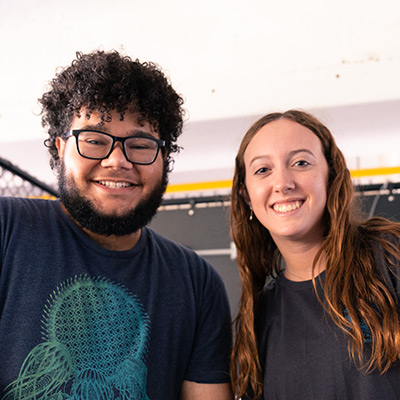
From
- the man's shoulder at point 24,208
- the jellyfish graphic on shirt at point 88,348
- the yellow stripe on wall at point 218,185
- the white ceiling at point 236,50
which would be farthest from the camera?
the yellow stripe on wall at point 218,185

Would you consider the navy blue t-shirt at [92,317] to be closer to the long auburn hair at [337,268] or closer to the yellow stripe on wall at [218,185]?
the long auburn hair at [337,268]

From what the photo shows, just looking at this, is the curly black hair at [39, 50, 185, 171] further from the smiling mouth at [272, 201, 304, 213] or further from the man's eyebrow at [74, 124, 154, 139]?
the smiling mouth at [272, 201, 304, 213]

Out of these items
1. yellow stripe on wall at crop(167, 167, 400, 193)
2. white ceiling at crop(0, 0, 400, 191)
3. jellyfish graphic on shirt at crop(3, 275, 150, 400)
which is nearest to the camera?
jellyfish graphic on shirt at crop(3, 275, 150, 400)

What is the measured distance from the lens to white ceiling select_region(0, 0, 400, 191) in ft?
9.42

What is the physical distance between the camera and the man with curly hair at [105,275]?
1441 millimetres

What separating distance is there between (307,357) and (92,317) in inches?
29.5

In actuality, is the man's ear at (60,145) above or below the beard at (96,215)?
above

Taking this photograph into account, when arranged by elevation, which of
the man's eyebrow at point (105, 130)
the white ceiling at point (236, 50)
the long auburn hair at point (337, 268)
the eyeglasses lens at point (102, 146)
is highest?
the white ceiling at point (236, 50)

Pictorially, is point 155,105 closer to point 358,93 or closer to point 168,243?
point 168,243

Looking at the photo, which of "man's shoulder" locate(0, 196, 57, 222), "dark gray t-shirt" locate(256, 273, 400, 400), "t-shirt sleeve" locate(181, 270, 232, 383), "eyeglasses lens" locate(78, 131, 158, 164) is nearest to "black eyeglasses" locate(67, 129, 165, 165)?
"eyeglasses lens" locate(78, 131, 158, 164)

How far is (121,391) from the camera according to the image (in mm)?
1490

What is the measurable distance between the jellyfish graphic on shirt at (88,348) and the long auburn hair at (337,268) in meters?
0.42

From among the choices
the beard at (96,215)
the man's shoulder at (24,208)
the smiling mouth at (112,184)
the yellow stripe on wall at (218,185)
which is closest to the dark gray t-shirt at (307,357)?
the beard at (96,215)

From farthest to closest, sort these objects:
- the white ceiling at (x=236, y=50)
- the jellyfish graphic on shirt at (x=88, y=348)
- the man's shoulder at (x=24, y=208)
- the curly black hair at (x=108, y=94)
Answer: the white ceiling at (x=236, y=50) → the curly black hair at (x=108, y=94) → the man's shoulder at (x=24, y=208) → the jellyfish graphic on shirt at (x=88, y=348)
